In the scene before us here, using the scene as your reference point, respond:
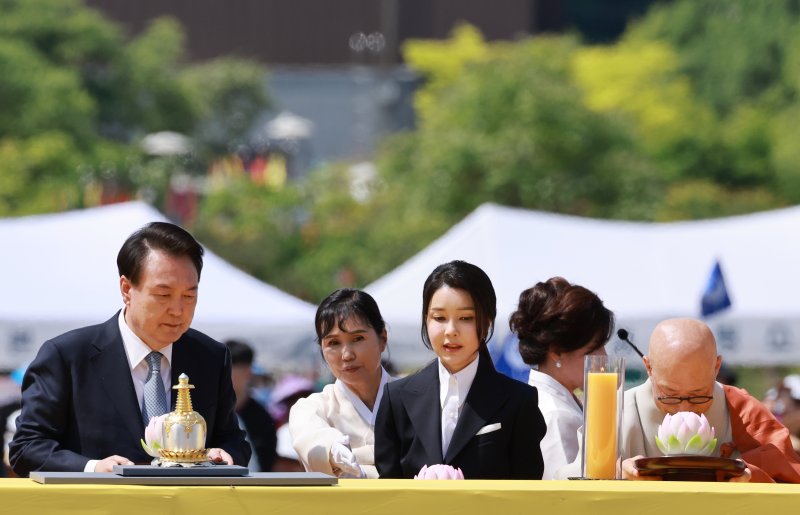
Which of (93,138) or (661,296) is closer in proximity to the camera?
(661,296)

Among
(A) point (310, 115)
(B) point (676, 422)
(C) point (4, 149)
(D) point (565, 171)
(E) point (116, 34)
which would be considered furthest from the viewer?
(A) point (310, 115)

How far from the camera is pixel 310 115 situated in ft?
239

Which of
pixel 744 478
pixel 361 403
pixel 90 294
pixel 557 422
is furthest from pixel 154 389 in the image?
pixel 90 294

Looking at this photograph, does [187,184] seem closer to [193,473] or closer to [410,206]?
[410,206]

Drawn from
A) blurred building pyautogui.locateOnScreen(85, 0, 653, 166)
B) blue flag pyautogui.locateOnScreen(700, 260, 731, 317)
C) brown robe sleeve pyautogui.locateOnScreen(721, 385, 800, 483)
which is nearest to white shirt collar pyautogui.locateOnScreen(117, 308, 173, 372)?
brown robe sleeve pyautogui.locateOnScreen(721, 385, 800, 483)

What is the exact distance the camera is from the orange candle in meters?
4.36

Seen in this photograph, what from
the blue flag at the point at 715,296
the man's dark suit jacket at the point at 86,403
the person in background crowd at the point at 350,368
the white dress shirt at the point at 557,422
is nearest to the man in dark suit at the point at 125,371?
the man's dark suit jacket at the point at 86,403

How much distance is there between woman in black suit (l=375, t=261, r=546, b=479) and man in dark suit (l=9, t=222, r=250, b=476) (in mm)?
429

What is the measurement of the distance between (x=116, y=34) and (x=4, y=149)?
1603cm

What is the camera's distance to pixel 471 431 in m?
4.81

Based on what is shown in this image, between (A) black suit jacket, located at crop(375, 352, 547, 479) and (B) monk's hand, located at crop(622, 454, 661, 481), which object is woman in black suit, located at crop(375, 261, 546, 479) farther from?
(B) monk's hand, located at crop(622, 454, 661, 481)

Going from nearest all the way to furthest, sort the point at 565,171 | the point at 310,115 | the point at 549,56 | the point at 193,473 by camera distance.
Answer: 1. the point at 193,473
2. the point at 565,171
3. the point at 549,56
4. the point at 310,115

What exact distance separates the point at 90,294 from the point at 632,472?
7.86 m

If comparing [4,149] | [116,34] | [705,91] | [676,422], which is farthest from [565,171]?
[676,422]
